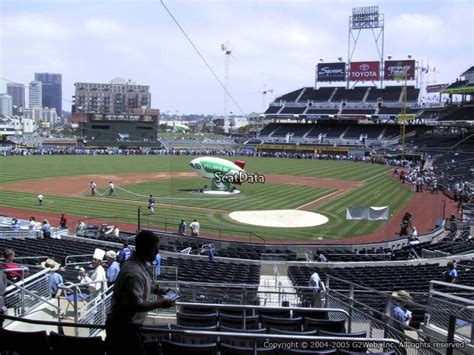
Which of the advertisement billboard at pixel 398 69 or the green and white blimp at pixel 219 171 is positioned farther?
the advertisement billboard at pixel 398 69

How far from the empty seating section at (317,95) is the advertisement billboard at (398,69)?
13047 mm

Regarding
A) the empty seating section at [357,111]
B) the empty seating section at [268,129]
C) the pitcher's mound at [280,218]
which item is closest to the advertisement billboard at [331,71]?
the empty seating section at [357,111]

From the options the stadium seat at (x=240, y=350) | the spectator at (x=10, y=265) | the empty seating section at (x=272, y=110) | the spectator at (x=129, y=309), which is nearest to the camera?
the spectator at (x=129, y=309)

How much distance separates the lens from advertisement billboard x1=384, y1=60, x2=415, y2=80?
9962 centimetres

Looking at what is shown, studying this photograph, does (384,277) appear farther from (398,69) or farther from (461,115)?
(398,69)

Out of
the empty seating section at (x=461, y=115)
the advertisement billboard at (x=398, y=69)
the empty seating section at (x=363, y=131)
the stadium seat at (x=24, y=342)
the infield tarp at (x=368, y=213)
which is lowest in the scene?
the infield tarp at (x=368, y=213)

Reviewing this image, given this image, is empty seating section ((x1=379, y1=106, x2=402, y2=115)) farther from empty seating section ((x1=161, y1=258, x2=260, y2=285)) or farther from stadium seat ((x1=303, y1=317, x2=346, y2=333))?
stadium seat ((x1=303, y1=317, x2=346, y2=333))

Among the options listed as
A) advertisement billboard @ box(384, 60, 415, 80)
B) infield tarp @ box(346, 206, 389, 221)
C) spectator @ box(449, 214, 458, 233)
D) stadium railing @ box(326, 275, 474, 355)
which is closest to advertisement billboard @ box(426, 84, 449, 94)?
advertisement billboard @ box(384, 60, 415, 80)

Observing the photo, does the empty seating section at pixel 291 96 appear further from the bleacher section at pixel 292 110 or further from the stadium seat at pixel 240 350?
the stadium seat at pixel 240 350

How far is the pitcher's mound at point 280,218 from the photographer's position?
1227 inches

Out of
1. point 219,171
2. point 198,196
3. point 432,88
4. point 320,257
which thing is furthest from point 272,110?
point 320,257

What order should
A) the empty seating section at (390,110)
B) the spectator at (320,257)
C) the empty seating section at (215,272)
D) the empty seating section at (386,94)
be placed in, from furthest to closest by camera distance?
the empty seating section at (386,94) < the empty seating section at (390,110) < the spectator at (320,257) < the empty seating section at (215,272)

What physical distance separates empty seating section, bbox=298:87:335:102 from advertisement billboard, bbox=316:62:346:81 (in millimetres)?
2703

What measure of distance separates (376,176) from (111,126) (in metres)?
65.7
